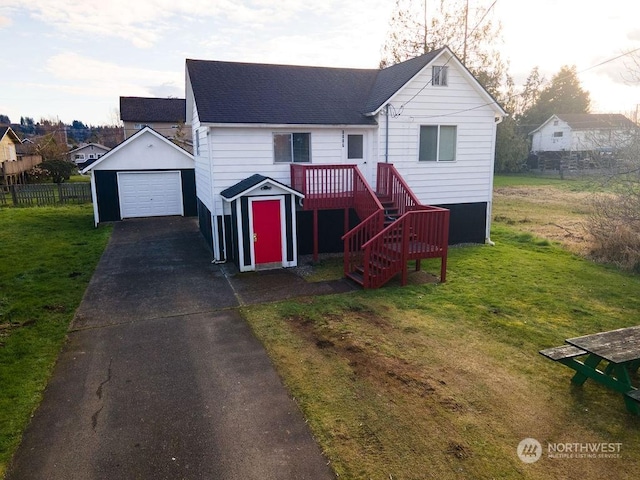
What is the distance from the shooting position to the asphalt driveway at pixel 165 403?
16.2 ft

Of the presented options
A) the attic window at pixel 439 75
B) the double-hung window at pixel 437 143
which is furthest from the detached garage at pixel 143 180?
the attic window at pixel 439 75

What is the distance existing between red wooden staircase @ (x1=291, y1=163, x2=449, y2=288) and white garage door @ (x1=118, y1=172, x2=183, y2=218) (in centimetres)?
1074

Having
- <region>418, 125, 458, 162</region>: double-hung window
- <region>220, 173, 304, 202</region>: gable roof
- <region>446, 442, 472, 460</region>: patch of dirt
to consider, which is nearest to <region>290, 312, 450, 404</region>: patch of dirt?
<region>446, 442, 472, 460</region>: patch of dirt

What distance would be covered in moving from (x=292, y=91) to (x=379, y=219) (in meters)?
6.07

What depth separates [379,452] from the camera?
5051mm

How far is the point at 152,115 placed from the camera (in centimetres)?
5125

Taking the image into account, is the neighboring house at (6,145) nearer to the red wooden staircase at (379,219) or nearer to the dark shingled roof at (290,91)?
the dark shingled roof at (290,91)

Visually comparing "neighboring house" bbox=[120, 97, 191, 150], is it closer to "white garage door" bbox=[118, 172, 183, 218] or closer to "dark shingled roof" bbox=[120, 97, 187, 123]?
"dark shingled roof" bbox=[120, 97, 187, 123]

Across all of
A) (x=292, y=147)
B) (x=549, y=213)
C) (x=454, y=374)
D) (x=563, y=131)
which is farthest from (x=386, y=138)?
(x=563, y=131)

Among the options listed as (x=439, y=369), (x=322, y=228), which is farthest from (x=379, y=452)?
(x=322, y=228)

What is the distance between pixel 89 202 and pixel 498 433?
1105 inches

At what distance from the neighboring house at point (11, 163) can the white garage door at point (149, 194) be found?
16.3 meters

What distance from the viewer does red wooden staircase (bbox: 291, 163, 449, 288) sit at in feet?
36.2

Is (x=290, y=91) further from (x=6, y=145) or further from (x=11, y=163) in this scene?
(x=6, y=145)
